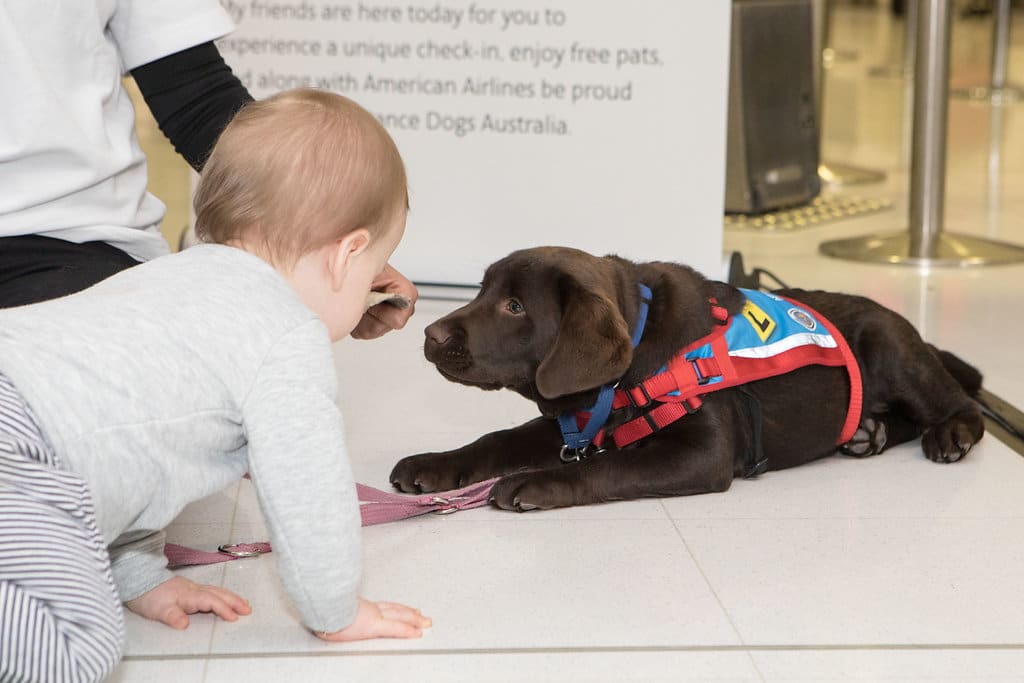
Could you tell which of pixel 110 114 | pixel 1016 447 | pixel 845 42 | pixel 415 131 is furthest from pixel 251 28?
pixel 845 42

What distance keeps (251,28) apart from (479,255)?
2.64ft

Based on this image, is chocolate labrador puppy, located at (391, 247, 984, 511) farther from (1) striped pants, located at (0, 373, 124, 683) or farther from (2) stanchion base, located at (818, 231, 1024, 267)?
(2) stanchion base, located at (818, 231, 1024, 267)

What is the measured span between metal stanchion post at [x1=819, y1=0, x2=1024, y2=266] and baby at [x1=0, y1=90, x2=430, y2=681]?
248cm

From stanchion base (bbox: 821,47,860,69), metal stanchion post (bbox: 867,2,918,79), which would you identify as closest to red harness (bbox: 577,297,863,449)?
metal stanchion post (bbox: 867,2,918,79)

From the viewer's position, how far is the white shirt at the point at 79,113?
5.94 feet

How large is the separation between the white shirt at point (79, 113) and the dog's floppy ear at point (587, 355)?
68 cm

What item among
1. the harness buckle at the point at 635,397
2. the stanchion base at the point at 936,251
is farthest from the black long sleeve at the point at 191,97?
the stanchion base at the point at 936,251

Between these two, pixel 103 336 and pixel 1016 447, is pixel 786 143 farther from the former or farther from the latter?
pixel 103 336

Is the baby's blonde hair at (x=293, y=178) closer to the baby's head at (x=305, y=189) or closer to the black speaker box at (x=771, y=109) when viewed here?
the baby's head at (x=305, y=189)

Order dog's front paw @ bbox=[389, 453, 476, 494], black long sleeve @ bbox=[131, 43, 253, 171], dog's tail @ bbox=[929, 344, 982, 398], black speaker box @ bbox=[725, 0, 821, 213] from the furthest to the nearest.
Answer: black speaker box @ bbox=[725, 0, 821, 213] → dog's tail @ bbox=[929, 344, 982, 398] → black long sleeve @ bbox=[131, 43, 253, 171] → dog's front paw @ bbox=[389, 453, 476, 494]

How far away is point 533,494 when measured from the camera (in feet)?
5.98

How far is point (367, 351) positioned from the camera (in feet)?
9.10

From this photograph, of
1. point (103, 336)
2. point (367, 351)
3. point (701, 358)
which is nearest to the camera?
point (103, 336)

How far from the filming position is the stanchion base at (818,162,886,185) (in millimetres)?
5078
